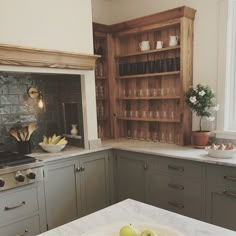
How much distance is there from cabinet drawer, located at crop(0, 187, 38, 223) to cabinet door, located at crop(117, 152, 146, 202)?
1.05 meters

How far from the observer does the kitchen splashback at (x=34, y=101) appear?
274cm

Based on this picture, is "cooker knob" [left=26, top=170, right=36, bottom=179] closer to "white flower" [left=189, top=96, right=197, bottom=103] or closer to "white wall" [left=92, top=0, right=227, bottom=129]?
"white flower" [left=189, top=96, right=197, bottom=103]

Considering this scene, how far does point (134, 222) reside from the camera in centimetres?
121

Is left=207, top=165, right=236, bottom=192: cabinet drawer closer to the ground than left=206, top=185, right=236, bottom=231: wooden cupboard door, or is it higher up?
higher up

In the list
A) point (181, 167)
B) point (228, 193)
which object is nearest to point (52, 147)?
point (181, 167)

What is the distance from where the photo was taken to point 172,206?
2.58 meters

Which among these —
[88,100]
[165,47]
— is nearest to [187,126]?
[165,47]

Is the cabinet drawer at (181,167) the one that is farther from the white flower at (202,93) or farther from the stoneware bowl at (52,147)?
the stoneware bowl at (52,147)

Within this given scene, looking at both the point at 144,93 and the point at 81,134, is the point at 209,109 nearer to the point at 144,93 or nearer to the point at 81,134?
the point at 144,93

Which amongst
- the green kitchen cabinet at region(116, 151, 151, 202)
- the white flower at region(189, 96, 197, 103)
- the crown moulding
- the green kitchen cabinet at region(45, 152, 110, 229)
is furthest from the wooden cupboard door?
the crown moulding

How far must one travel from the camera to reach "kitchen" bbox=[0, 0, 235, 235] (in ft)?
7.39

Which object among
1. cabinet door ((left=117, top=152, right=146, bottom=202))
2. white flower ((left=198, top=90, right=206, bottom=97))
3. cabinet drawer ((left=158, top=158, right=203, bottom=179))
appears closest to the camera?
cabinet drawer ((left=158, top=158, right=203, bottom=179))

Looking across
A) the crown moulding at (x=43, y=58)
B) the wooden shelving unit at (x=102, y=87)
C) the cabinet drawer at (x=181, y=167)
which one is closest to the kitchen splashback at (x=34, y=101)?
the crown moulding at (x=43, y=58)

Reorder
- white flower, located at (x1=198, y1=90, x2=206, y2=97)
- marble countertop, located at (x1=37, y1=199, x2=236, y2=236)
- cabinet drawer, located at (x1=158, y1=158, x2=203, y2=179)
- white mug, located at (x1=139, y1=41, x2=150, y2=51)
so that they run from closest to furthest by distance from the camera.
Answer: marble countertop, located at (x1=37, y1=199, x2=236, y2=236) < cabinet drawer, located at (x1=158, y1=158, x2=203, y2=179) < white flower, located at (x1=198, y1=90, x2=206, y2=97) < white mug, located at (x1=139, y1=41, x2=150, y2=51)
